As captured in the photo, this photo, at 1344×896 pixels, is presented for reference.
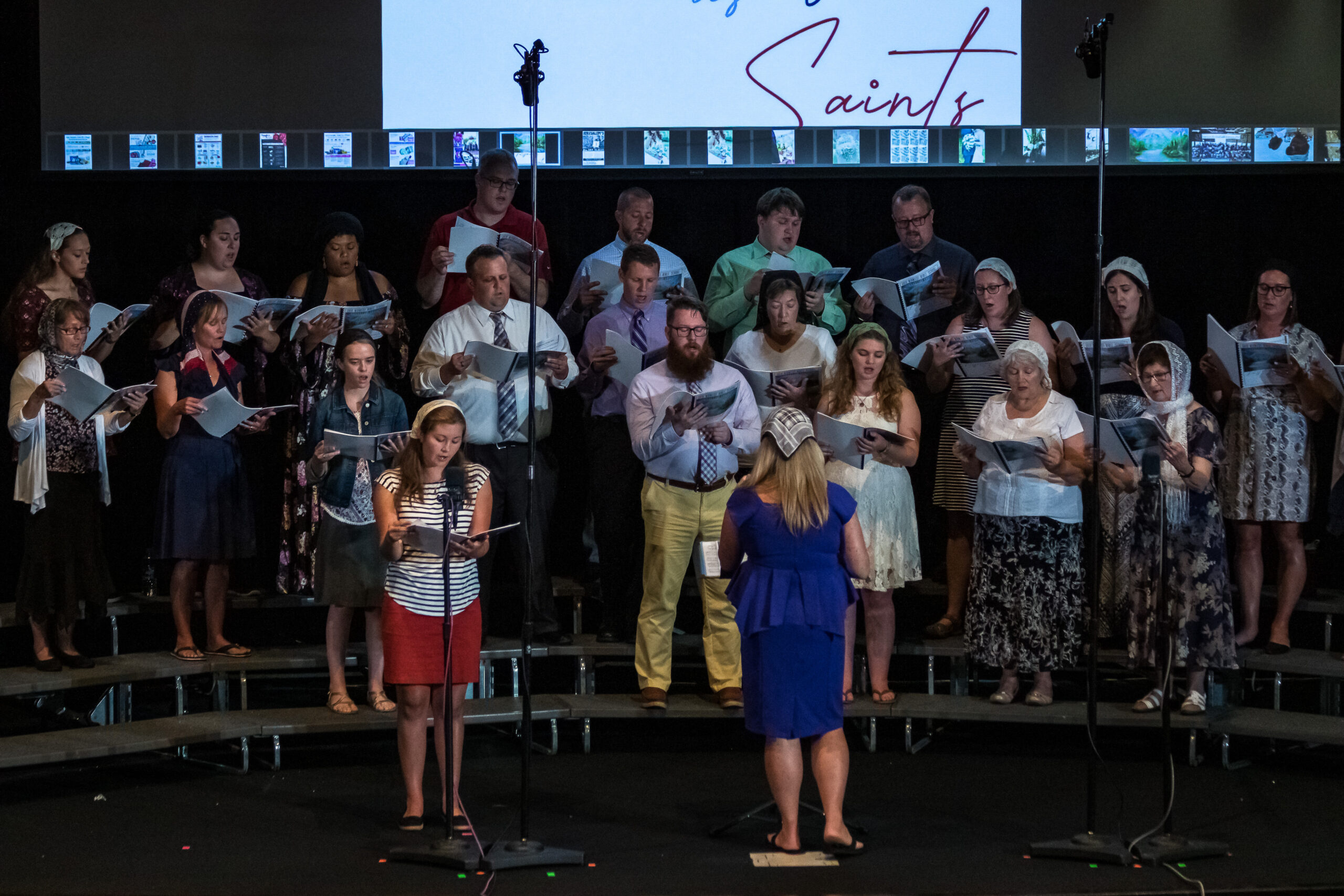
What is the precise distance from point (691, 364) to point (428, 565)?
4.91 feet

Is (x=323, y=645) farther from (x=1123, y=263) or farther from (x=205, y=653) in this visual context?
(x=1123, y=263)

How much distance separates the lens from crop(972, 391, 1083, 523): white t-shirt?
17.2 feet

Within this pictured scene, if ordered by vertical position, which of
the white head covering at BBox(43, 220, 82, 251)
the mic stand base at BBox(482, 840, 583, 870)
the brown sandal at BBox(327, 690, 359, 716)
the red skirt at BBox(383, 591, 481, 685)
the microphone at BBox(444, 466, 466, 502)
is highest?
the white head covering at BBox(43, 220, 82, 251)

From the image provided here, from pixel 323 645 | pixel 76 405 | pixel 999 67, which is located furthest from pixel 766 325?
pixel 76 405

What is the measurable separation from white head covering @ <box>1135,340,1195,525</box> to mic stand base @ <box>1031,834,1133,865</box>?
1.46m

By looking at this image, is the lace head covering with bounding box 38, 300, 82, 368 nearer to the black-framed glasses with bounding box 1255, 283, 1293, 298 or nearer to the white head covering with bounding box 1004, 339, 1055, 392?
the white head covering with bounding box 1004, 339, 1055, 392

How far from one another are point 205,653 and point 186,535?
53 centimetres

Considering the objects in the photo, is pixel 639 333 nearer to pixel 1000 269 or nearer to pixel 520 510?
pixel 520 510

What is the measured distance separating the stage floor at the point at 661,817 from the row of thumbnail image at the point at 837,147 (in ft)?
8.50

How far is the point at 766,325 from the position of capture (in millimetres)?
5828

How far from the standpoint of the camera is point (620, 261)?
6070 mm

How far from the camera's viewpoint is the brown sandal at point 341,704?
5.32 m

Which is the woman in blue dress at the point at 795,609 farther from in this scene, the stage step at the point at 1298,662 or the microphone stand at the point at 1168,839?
the stage step at the point at 1298,662

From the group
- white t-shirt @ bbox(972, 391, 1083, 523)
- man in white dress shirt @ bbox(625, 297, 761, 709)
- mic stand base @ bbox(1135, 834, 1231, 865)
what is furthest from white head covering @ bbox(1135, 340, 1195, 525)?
man in white dress shirt @ bbox(625, 297, 761, 709)
